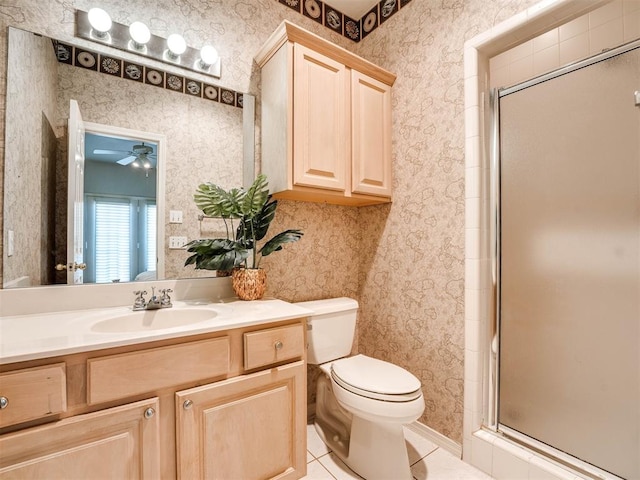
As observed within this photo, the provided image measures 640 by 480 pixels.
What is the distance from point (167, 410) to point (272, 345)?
0.39m

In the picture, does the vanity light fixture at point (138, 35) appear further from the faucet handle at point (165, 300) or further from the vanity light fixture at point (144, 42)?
the faucet handle at point (165, 300)

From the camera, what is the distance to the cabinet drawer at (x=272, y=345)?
113cm

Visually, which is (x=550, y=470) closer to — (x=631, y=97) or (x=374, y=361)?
(x=374, y=361)

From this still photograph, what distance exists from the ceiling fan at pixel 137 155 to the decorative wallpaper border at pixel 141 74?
31 cm

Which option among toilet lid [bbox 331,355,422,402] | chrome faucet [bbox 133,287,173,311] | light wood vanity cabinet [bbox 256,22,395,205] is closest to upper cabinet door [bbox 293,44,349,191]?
light wood vanity cabinet [bbox 256,22,395,205]

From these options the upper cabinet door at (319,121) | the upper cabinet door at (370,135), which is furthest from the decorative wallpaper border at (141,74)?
the upper cabinet door at (370,135)

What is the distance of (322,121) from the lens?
1606 millimetres

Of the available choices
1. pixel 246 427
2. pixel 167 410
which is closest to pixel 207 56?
pixel 167 410

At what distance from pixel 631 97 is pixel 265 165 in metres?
1.60

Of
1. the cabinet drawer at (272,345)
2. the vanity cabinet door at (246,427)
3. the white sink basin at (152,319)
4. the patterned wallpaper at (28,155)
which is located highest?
the patterned wallpaper at (28,155)

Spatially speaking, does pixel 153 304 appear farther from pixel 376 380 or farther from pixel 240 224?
pixel 376 380

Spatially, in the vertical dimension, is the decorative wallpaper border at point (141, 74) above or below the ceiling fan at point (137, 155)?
above

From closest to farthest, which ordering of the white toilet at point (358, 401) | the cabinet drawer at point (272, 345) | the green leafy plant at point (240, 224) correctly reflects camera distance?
1. the cabinet drawer at point (272, 345)
2. the white toilet at point (358, 401)
3. the green leafy plant at point (240, 224)

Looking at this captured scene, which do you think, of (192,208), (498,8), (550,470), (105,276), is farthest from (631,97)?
(105,276)
